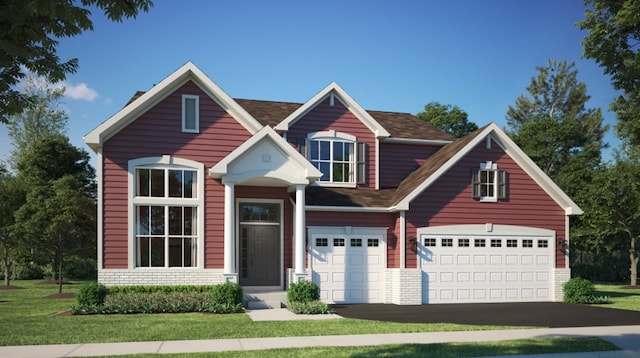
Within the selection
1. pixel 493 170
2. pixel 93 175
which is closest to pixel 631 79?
pixel 493 170

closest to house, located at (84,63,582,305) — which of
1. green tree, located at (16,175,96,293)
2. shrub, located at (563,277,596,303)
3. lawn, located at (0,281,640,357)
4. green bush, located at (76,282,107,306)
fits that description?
shrub, located at (563,277,596,303)

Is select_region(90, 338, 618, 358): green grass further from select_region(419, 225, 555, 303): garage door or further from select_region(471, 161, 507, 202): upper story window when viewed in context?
select_region(471, 161, 507, 202): upper story window

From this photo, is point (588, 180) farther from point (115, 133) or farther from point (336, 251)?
point (115, 133)

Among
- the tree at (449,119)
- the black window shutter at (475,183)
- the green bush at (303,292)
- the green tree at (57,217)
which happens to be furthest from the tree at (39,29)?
the tree at (449,119)

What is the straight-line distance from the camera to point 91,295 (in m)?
15.8

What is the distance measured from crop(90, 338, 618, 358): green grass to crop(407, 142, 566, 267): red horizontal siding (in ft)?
26.5

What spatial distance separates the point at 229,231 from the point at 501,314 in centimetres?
840

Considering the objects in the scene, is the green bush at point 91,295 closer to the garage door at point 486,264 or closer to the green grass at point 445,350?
the green grass at point 445,350

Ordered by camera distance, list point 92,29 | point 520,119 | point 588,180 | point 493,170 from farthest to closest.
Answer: point 520,119
point 588,180
point 493,170
point 92,29

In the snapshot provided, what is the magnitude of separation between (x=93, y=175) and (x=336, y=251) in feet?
76.2

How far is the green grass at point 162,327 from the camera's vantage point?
1163 centimetres

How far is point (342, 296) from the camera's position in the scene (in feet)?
61.5

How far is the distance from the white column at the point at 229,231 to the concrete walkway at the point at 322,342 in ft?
18.8

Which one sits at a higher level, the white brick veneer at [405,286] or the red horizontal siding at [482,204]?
the red horizontal siding at [482,204]
